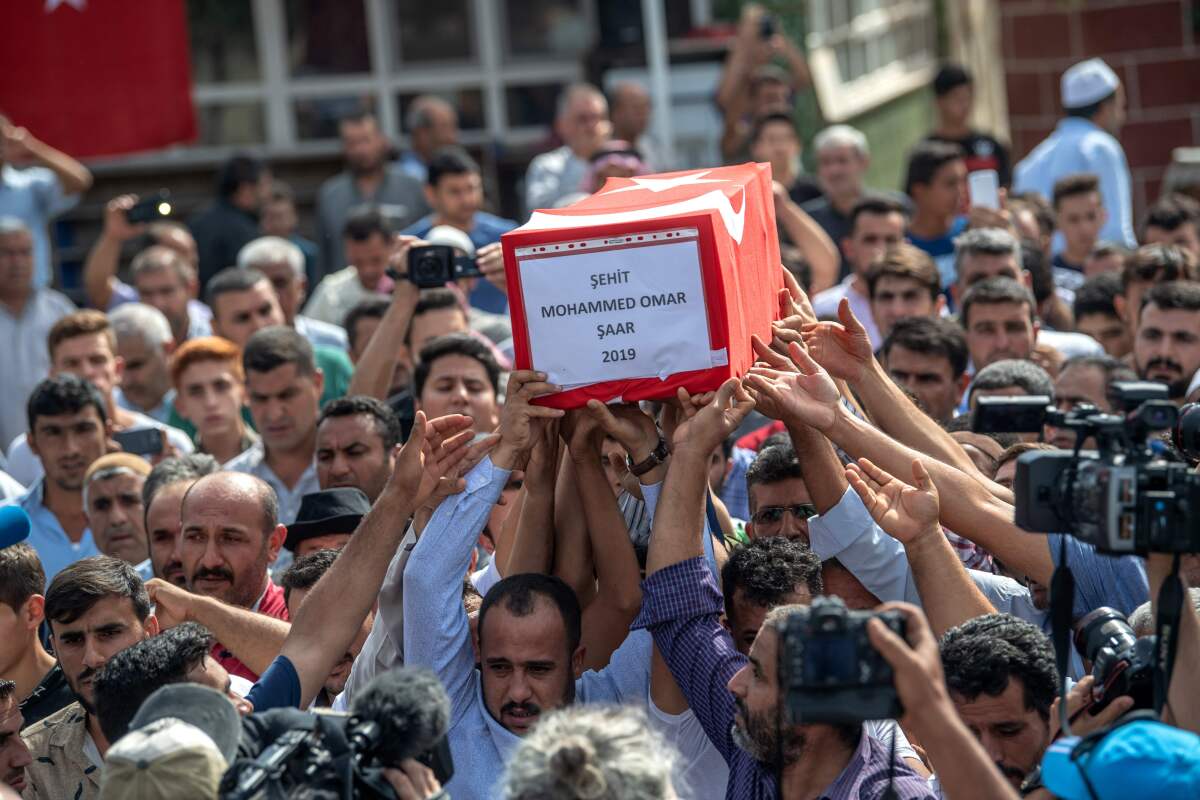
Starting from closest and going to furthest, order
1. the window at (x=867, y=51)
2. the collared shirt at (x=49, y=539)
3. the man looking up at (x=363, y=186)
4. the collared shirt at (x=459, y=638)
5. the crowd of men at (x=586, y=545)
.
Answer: the crowd of men at (x=586, y=545) < the collared shirt at (x=459, y=638) < the collared shirt at (x=49, y=539) < the man looking up at (x=363, y=186) < the window at (x=867, y=51)

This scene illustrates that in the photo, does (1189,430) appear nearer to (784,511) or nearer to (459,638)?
(784,511)

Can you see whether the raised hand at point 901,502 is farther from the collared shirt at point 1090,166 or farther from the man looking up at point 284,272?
the collared shirt at point 1090,166

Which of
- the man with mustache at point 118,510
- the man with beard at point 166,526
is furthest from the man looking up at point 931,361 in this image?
the man with mustache at point 118,510

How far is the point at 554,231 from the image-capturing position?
16.6 ft

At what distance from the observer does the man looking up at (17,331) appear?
34.0 ft

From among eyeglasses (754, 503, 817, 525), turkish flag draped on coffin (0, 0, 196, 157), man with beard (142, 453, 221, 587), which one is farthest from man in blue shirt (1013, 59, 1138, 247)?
man with beard (142, 453, 221, 587)

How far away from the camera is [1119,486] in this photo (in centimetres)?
391

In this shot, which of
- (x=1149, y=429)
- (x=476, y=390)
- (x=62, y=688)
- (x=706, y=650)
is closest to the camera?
(x=1149, y=429)

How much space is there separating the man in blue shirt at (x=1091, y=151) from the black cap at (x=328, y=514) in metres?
6.82

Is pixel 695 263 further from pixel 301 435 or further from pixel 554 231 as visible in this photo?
pixel 301 435

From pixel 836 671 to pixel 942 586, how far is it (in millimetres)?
1347

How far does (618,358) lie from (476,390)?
2427 mm

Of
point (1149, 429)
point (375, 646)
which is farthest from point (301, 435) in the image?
point (1149, 429)

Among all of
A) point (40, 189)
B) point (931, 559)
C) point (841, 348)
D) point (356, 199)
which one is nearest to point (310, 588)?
point (841, 348)
